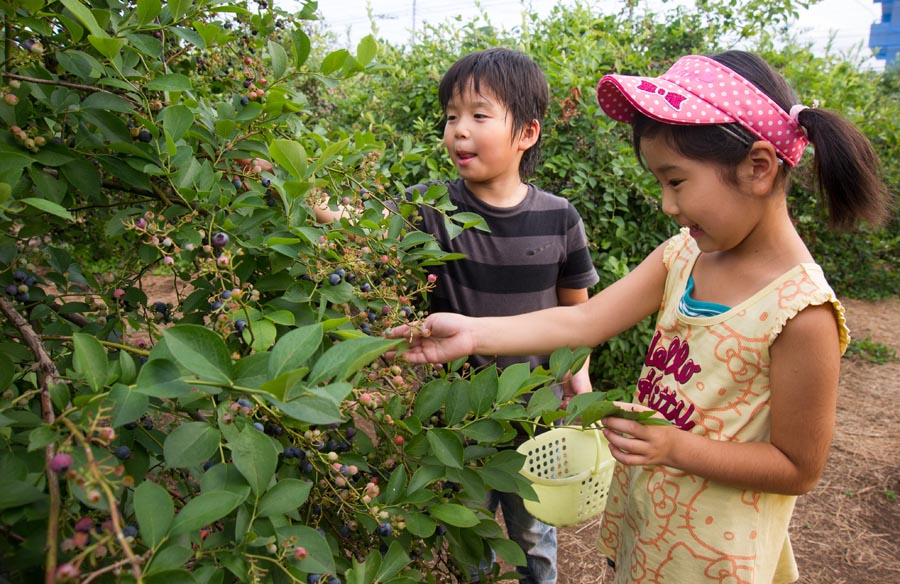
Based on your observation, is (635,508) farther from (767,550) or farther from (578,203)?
(578,203)

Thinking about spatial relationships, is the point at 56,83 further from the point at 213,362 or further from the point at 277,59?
the point at 213,362

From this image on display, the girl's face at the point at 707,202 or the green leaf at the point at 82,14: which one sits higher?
the green leaf at the point at 82,14

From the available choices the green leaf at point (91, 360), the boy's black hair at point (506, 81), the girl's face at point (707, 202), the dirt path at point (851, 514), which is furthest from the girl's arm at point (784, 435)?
Answer: the dirt path at point (851, 514)

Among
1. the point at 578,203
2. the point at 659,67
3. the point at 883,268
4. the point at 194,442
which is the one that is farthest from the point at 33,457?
the point at 883,268

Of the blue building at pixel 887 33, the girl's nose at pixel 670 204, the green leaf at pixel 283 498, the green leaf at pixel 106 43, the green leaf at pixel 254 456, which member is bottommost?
the green leaf at pixel 283 498

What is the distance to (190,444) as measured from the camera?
622 mm

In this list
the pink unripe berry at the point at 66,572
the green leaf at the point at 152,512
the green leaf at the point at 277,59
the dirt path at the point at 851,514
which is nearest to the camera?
the pink unripe berry at the point at 66,572

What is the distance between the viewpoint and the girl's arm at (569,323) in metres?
1.35

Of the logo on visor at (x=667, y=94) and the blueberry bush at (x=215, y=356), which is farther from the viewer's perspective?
the logo on visor at (x=667, y=94)

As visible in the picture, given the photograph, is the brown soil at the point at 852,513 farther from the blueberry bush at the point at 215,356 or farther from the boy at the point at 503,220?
the blueberry bush at the point at 215,356

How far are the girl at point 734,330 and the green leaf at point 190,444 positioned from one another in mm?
435

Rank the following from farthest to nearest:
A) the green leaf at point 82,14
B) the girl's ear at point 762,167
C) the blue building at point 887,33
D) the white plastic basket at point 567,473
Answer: the blue building at point 887,33, the white plastic basket at point 567,473, the girl's ear at point 762,167, the green leaf at point 82,14

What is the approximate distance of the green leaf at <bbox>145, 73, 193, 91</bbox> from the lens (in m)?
0.88

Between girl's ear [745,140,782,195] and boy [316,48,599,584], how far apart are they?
31.9 inches
